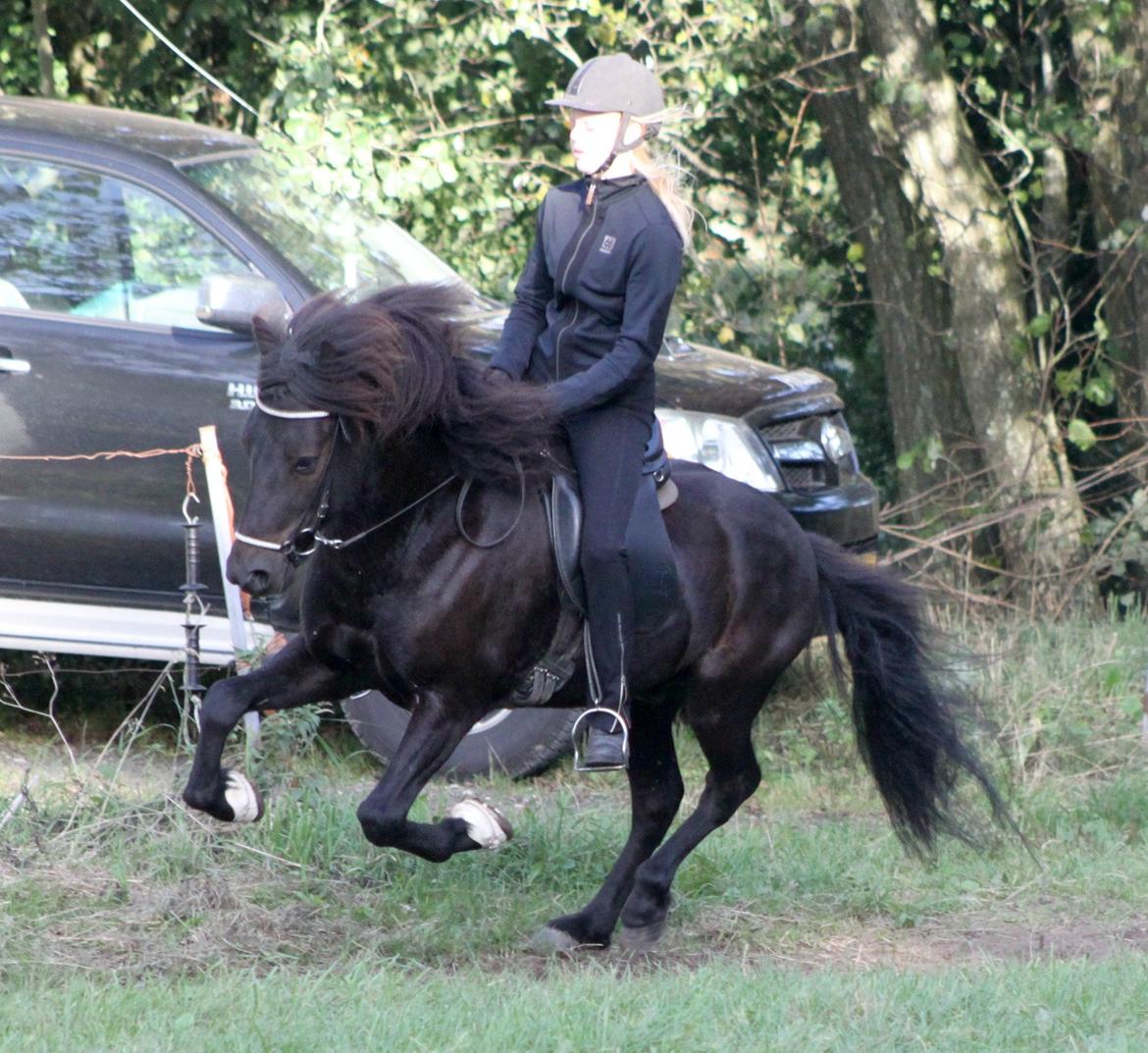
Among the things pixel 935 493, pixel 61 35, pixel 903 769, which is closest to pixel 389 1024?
pixel 903 769

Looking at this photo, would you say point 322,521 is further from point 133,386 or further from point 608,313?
point 133,386

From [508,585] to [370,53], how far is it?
244 inches

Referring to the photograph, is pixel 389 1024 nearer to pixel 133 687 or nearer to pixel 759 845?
pixel 759 845

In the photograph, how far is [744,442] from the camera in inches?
263

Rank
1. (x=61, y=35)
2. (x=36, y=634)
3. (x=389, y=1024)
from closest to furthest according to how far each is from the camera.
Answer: (x=389, y=1024)
(x=36, y=634)
(x=61, y=35)

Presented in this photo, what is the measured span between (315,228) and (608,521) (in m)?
2.93

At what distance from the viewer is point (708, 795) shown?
5176mm

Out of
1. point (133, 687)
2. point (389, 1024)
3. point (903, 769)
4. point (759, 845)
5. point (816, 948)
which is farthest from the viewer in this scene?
point (133, 687)

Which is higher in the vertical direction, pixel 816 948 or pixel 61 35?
pixel 61 35

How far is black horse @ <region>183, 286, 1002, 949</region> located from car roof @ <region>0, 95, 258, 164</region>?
2.76 meters

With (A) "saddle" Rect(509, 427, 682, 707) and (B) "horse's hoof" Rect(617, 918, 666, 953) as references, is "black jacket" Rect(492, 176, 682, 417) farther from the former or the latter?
(B) "horse's hoof" Rect(617, 918, 666, 953)

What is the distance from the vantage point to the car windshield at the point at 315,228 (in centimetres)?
662

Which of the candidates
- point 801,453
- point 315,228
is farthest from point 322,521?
point 801,453

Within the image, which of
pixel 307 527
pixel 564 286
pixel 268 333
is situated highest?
pixel 564 286
